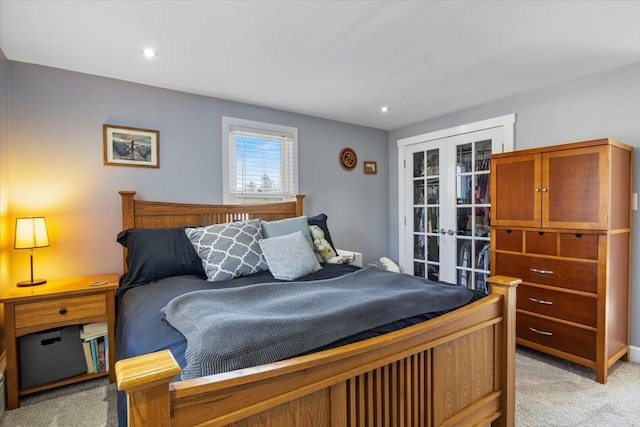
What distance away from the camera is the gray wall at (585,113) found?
2.51 metres

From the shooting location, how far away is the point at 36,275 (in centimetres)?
242

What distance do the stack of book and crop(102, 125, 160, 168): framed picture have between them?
1.25 metres

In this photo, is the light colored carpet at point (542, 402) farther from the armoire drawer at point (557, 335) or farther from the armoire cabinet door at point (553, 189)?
the armoire cabinet door at point (553, 189)

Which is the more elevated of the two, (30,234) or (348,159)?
(348,159)

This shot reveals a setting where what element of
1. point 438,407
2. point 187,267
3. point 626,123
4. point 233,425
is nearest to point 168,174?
point 187,267


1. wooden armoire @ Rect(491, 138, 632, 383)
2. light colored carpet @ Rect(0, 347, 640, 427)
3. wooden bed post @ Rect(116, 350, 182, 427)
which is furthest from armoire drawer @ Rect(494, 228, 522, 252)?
wooden bed post @ Rect(116, 350, 182, 427)

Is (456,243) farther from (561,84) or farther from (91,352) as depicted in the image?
(91,352)

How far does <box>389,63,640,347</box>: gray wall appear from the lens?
8.24ft

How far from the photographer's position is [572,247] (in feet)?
7.84

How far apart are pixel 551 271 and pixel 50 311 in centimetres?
346

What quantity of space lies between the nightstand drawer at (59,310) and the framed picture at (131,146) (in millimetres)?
1097

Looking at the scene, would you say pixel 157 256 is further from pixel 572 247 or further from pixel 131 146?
pixel 572 247

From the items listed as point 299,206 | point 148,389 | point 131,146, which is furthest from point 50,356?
point 299,206

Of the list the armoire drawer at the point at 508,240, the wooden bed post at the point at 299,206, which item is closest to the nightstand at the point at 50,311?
the wooden bed post at the point at 299,206
